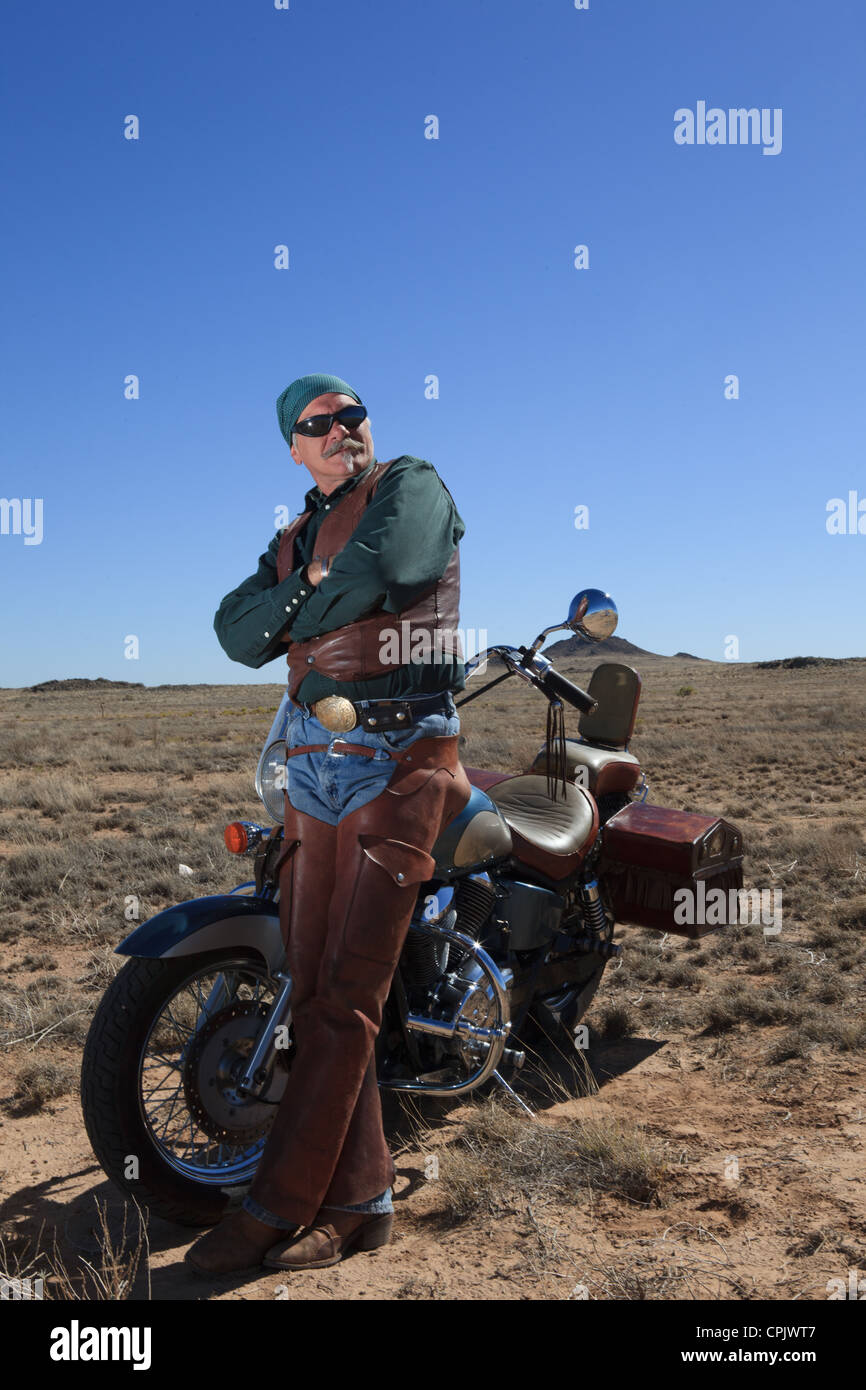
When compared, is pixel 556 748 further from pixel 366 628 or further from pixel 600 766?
pixel 366 628

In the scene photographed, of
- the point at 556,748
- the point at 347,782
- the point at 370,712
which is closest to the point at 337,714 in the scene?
the point at 370,712

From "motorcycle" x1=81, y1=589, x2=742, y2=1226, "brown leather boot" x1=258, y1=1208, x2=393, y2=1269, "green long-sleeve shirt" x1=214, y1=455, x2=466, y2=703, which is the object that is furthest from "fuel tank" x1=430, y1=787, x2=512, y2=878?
"brown leather boot" x1=258, y1=1208, x2=393, y2=1269

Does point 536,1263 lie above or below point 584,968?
below

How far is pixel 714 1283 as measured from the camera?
2.79m

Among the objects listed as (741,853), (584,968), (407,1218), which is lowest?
(407,1218)

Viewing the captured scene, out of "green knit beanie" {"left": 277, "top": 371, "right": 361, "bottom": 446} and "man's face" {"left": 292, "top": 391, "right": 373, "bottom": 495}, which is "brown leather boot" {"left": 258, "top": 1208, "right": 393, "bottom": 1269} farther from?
"green knit beanie" {"left": 277, "top": 371, "right": 361, "bottom": 446}

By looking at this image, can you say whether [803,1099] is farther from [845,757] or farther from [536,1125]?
[845,757]

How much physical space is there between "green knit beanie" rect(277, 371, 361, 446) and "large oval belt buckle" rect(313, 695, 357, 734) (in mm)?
→ 920

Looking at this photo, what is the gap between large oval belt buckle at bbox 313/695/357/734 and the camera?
3.03 metres

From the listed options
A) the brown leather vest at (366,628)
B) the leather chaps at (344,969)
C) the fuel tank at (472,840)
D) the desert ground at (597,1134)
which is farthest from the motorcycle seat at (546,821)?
the brown leather vest at (366,628)

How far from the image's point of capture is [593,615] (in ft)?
12.1

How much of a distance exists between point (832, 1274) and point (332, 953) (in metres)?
1.61

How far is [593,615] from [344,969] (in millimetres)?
1509

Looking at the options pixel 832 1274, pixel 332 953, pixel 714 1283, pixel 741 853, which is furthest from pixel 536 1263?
pixel 741 853
